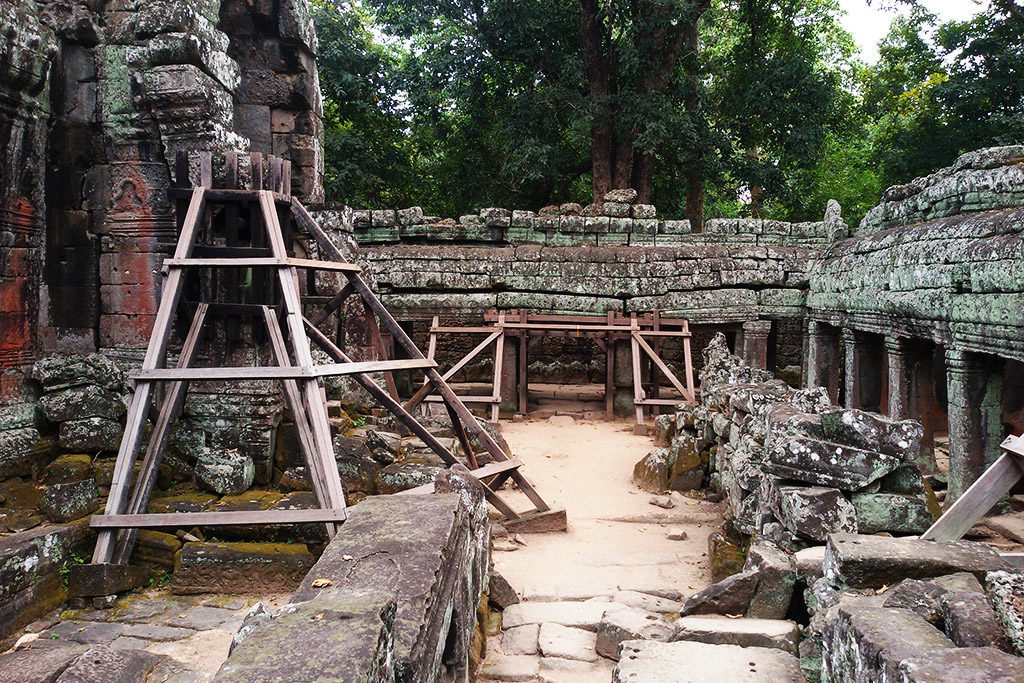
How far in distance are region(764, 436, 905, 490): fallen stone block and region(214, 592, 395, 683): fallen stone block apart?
319 centimetres

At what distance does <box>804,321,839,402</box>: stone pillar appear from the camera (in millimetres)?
14703

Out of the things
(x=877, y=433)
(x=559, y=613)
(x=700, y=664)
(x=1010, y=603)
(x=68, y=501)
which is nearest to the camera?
(x=1010, y=603)

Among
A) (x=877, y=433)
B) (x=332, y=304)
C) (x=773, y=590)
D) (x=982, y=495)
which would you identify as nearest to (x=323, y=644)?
(x=773, y=590)

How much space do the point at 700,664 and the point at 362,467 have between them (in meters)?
3.92

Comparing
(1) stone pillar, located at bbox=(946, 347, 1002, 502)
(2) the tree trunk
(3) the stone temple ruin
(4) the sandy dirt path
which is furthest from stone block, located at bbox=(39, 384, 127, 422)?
(2) the tree trunk

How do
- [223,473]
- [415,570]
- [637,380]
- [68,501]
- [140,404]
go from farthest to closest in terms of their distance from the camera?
[637,380], [223,473], [68,501], [140,404], [415,570]

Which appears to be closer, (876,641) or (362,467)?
(876,641)

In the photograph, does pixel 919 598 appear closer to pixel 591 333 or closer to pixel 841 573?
pixel 841 573

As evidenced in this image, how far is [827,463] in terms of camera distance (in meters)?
5.14

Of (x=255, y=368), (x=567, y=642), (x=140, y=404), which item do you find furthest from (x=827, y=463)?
(x=140, y=404)

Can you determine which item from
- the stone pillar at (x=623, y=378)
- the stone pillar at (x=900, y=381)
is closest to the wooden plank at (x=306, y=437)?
the stone pillar at (x=900, y=381)

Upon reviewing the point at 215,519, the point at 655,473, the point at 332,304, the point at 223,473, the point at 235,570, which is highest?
the point at 332,304

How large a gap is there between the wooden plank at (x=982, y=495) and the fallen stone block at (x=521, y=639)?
8.24 ft

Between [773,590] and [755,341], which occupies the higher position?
[755,341]
